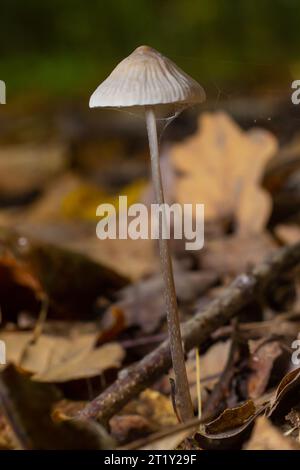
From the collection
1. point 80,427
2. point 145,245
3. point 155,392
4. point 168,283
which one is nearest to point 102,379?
point 155,392

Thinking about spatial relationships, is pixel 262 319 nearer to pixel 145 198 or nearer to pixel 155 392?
pixel 155 392

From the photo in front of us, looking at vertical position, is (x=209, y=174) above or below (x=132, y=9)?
below

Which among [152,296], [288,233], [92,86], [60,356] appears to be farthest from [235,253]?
[92,86]

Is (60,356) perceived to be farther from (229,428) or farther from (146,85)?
(146,85)

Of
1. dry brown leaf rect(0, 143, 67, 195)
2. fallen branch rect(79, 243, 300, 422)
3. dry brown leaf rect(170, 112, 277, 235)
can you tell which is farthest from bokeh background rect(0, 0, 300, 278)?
fallen branch rect(79, 243, 300, 422)

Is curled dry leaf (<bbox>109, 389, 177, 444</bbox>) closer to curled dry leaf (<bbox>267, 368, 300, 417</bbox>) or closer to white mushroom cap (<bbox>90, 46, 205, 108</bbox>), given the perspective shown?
curled dry leaf (<bbox>267, 368, 300, 417</bbox>)

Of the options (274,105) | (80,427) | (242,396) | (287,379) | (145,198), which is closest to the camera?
(80,427)
